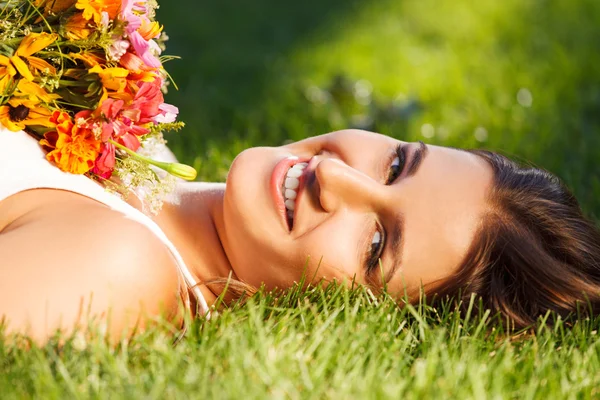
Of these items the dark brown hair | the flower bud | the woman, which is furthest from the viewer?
the dark brown hair

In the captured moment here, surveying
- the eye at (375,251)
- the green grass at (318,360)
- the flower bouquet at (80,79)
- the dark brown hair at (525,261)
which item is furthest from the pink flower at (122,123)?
the dark brown hair at (525,261)

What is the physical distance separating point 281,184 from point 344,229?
0.91 feet

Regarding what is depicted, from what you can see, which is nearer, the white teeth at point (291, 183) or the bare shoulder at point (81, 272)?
the bare shoulder at point (81, 272)

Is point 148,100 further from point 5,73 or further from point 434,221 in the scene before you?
point 434,221

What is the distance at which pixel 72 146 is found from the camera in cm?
242

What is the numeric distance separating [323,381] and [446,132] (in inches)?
116

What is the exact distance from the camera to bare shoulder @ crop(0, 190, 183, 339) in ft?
6.73

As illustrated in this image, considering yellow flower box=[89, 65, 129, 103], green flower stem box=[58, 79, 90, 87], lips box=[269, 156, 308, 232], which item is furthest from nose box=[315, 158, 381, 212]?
green flower stem box=[58, 79, 90, 87]

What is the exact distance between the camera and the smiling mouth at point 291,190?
2597 mm

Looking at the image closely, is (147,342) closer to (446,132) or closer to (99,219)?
(99,219)

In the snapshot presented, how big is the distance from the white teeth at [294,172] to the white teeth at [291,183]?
0.02 metres

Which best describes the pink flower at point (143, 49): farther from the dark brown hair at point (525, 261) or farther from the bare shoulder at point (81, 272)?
the dark brown hair at point (525, 261)

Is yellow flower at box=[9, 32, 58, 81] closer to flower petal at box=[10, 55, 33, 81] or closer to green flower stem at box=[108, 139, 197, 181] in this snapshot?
flower petal at box=[10, 55, 33, 81]

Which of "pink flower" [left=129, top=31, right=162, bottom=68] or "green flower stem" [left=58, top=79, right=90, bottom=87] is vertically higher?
"pink flower" [left=129, top=31, right=162, bottom=68]
